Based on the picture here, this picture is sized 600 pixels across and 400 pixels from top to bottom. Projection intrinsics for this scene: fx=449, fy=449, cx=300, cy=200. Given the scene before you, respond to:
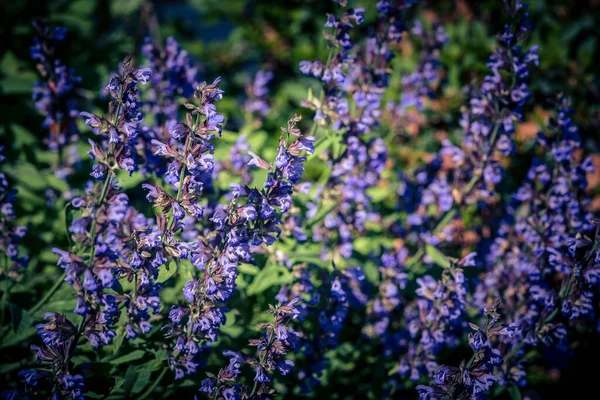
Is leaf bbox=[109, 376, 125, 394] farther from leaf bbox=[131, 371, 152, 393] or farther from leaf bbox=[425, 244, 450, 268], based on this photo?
leaf bbox=[425, 244, 450, 268]

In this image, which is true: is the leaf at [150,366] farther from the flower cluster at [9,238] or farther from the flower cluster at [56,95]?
the flower cluster at [56,95]

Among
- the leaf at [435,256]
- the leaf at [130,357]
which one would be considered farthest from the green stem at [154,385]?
the leaf at [435,256]

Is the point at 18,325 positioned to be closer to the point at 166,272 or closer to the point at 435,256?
the point at 166,272

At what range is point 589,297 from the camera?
277 cm

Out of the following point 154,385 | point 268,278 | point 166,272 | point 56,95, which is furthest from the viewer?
point 56,95

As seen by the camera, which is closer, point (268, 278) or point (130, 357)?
point (130, 357)

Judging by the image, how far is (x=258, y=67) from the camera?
23.1ft

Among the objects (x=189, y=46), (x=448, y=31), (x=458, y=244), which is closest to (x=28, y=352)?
(x=458, y=244)

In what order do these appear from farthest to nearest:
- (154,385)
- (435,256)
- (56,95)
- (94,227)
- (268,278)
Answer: (56,95)
(435,256)
(268,278)
(154,385)
(94,227)

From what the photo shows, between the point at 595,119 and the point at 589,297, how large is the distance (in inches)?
156

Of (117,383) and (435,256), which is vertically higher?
(435,256)

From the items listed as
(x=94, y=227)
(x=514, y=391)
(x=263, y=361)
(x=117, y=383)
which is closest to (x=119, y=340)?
(x=117, y=383)

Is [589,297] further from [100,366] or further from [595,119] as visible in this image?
[595,119]

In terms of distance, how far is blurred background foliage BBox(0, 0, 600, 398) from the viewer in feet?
11.6
